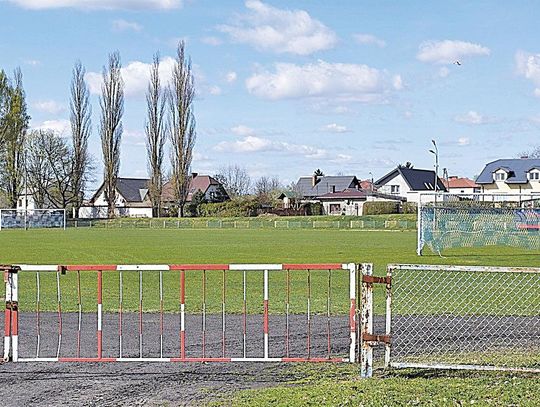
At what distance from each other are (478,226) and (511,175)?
73.5 metres

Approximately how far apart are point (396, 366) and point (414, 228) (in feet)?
214

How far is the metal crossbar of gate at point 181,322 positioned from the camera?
9742 millimetres

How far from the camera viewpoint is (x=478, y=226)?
36.9 metres

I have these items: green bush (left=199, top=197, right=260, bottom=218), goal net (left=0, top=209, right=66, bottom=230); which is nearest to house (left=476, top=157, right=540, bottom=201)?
green bush (left=199, top=197, right=260, bottom=218)

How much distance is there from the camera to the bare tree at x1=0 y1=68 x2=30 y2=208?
3319 inches

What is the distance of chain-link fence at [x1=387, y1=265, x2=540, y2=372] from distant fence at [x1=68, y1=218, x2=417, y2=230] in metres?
53.9

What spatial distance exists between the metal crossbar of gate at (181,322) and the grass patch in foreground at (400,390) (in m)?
0.86

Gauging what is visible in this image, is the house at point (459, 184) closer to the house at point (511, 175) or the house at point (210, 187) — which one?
the house at point (511, 175)

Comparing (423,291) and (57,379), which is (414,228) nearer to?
(423,291)

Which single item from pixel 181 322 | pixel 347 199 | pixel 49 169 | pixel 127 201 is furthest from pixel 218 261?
pixel 127 201

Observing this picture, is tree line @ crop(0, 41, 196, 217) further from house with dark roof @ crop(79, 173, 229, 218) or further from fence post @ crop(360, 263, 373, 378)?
fence post @ crop(360, 263, 373, 378)

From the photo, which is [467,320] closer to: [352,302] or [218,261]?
[352,302]

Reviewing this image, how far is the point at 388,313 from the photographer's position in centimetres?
888

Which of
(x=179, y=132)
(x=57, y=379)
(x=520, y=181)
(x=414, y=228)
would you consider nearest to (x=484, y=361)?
(x=57, y=379)
